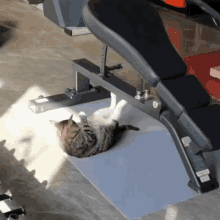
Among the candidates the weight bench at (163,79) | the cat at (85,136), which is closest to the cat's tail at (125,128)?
the cat at (85,136)

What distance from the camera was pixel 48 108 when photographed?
6.93 feet

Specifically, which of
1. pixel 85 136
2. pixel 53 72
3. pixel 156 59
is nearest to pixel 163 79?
pixel 156 59

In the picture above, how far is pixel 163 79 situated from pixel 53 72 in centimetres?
139

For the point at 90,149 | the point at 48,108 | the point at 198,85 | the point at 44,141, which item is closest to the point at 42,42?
the point at 48,108

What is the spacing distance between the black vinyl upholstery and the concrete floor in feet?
1.19

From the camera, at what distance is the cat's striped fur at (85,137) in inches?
63.7

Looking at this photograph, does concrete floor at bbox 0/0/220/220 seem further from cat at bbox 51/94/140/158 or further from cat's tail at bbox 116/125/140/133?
cat's tail at bbox 116/125/140/133

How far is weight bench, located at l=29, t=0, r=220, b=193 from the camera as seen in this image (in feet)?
4.62

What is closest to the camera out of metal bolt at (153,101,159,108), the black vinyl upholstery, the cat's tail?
the black vinyl upholstery

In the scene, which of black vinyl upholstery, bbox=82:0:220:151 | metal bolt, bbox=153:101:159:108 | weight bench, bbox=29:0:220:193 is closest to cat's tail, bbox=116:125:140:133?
weight bench, bbox=29:0:220:193

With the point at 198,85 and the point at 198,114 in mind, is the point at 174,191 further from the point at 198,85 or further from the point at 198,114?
the point at 198,85

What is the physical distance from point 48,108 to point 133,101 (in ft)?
2.09

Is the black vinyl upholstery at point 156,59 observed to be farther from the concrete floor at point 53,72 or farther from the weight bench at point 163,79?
the concrete floor at point 53,72

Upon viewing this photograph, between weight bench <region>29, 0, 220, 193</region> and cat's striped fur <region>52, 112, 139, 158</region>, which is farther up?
weight bench <region>29, 0, 220, 193</region>
